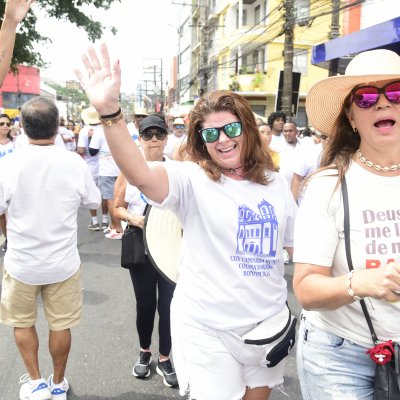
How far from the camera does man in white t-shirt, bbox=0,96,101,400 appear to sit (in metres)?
2.63

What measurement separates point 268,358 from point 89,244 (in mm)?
4953

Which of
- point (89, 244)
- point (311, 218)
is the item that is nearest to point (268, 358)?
point (311, 218)

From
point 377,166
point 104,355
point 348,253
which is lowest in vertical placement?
point 104,355

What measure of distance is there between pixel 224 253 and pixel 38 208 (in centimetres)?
132

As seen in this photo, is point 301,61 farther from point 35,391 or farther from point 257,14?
point 35,391

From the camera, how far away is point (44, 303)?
9.24ft

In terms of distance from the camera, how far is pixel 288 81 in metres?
12.7

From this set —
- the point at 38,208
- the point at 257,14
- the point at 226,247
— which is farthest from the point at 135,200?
the point at 257,14

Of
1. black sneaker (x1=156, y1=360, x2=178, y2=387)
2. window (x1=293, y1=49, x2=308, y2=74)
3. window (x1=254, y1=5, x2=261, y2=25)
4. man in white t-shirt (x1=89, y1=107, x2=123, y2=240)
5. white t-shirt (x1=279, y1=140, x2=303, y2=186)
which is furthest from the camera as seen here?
window (x1=254, y1=5, x2=261, y2=25)

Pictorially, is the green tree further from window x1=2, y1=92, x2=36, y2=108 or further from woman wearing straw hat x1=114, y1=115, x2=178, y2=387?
window x1=2, y1=92, x2=36, y2=108

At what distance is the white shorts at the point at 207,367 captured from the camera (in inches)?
74.8

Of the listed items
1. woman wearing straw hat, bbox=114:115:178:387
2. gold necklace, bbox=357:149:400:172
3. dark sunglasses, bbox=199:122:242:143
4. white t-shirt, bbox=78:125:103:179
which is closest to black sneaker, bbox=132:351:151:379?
woman wearing straw hat, bbox=114:115:178:387

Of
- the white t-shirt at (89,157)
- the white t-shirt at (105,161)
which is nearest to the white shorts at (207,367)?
the white t-shirt at (105,161)

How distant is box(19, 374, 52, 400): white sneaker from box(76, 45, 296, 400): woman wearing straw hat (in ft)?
4.06
